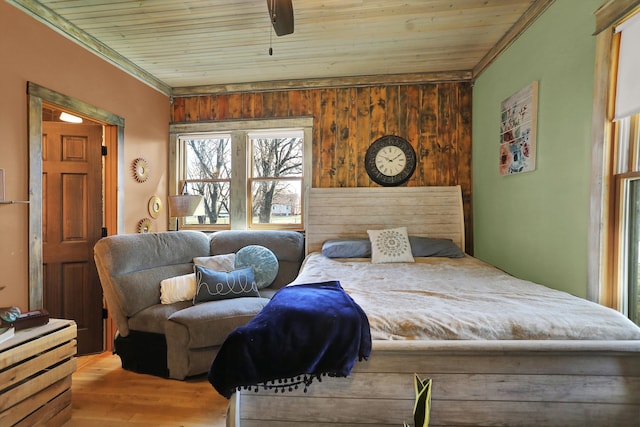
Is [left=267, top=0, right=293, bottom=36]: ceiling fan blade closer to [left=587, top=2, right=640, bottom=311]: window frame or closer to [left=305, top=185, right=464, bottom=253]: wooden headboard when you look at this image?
[left=587, top=2, right=640, bottom=311]: window frame

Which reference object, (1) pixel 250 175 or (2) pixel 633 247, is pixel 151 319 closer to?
(1) pixel 250 175

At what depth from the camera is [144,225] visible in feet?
10.8

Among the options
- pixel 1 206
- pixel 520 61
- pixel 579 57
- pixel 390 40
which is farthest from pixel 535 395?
pixel 1 206

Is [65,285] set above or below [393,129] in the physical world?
below

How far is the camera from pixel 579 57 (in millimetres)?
1795

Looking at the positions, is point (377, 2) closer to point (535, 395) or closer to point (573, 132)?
point (573, 132)

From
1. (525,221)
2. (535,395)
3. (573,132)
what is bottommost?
(535,395)

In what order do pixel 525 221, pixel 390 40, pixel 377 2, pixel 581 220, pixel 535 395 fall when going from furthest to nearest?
1. pixel 390 40
2. pixel 525 221
3. pixel 377 2
4. pixel 581 220
5. pixel 535 395

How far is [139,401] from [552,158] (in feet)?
11.0

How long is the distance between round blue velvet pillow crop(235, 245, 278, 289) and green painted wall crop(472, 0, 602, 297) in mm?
2260

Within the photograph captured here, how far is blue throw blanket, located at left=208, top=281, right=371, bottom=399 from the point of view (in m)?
1.22

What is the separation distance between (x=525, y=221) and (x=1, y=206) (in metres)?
→ 3.89

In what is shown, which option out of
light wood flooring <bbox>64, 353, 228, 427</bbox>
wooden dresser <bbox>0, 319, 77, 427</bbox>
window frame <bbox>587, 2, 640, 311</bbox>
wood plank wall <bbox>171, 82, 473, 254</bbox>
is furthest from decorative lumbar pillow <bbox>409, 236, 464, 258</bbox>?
wooden dresser <bbox>0, 319, 77, 427</bbox>

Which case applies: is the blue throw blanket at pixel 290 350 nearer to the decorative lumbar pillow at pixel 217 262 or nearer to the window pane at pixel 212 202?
the decorative lumbar pillow at pixel 217 262
